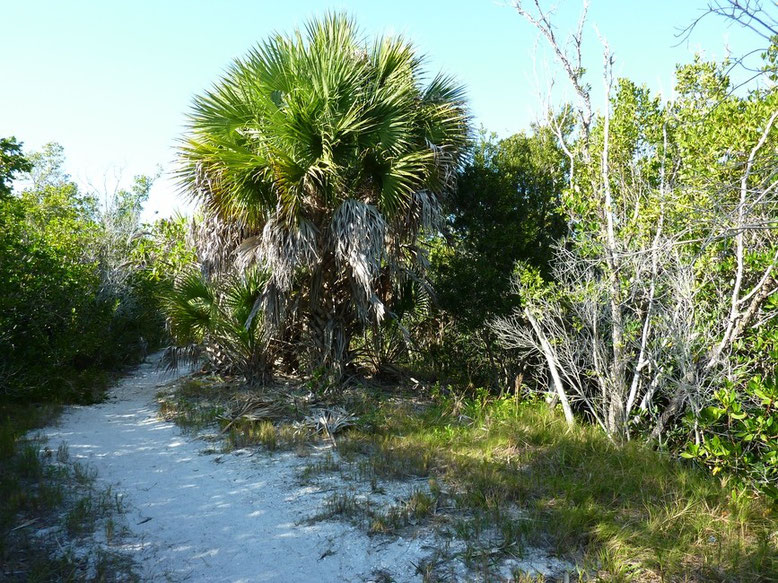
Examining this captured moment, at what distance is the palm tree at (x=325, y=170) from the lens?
7945mm

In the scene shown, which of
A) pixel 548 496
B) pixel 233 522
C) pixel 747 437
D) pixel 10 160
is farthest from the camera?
pixel 10 160

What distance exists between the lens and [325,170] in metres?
7.90

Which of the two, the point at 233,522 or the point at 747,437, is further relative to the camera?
the point at 233,522

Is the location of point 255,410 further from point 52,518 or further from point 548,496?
point 548,496

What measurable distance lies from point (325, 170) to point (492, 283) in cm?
311

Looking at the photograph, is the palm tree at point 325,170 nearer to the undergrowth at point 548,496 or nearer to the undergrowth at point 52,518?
the undergrowth at point 548,496

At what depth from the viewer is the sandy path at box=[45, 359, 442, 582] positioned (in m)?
4.21

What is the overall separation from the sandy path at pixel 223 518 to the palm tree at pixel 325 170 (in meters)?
2.67

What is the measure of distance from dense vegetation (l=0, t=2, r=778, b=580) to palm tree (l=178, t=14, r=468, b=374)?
4 cm

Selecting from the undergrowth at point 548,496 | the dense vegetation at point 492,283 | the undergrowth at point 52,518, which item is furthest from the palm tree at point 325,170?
the undergrowth at point 52,518

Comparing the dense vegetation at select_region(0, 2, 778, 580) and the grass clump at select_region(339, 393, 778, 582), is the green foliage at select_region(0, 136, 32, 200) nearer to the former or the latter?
the dense vegetation at select_region(0, 2, 778, 580)

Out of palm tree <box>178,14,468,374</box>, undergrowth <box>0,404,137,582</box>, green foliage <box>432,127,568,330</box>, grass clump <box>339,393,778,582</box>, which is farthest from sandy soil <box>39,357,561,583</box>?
green foliage <box>432,127,568,330</box>

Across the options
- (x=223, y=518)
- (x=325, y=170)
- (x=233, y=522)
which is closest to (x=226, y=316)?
(x=325, y=170)

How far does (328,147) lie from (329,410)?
11.7 feet
